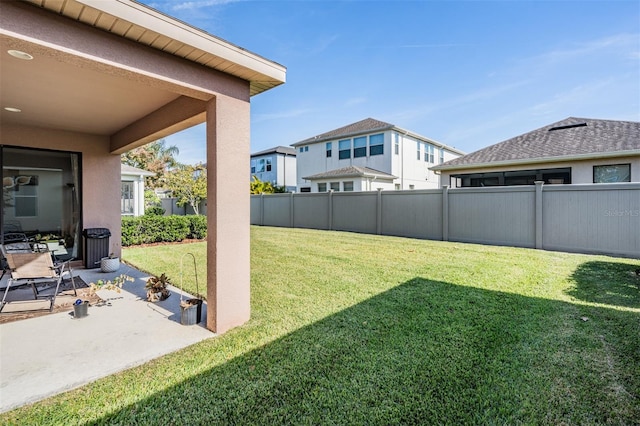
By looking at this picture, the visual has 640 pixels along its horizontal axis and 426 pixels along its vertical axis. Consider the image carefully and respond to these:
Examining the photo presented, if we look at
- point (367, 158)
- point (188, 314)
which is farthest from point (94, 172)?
point (367, 158)

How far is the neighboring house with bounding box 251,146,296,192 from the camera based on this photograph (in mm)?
30359

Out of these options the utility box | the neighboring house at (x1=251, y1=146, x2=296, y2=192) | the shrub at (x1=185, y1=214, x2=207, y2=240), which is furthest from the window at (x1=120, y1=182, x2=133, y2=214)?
the neighboring house at (x1=251, y1=146, x2=296, y2=192)

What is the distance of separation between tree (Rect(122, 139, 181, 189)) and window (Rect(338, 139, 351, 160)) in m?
14.3

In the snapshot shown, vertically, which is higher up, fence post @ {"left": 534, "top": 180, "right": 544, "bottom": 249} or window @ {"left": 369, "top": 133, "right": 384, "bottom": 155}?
window @ {"left": 369, "top": 133, "right": 384, "bottom": 155}

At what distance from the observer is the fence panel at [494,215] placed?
955cm

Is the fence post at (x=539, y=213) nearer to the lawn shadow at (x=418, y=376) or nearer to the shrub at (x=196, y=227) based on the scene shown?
the lawn shadow at (x=418, y=376)

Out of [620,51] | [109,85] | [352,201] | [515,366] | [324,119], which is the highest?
[324,119]

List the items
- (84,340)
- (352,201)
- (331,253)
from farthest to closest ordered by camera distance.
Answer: (352,201) < (331,253) < (84,340)

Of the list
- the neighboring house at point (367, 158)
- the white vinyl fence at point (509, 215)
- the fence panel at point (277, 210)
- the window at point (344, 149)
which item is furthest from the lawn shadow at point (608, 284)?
the window at point (344, 149)

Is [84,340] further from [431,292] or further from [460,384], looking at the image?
[431,292]

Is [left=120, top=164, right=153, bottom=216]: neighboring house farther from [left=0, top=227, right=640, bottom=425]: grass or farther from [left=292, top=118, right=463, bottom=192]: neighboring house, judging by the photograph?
[left=0, top=227, right=640, bottom=425]: grass

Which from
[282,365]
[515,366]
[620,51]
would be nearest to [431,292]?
[515,366]

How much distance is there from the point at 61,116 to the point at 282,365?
20.2 ft

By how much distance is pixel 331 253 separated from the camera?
358 inches
